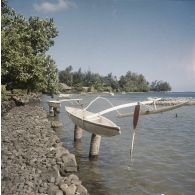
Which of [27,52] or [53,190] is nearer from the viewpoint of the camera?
[53,190]

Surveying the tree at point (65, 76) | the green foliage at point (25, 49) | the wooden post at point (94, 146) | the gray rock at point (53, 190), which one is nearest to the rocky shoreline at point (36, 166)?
the gray rock at point (53, 190)

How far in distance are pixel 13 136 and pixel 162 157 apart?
8.91 metres

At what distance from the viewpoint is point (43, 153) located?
49.6ft

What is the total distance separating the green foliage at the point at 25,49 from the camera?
100.0 ft

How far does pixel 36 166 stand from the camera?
510 inches

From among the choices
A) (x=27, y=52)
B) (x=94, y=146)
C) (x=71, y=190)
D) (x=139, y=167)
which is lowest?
(x=139, y=167)

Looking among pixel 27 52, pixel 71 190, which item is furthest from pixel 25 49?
pixel 71 190

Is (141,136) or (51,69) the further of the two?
(51,69)

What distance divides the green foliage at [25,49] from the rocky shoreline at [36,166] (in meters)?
11.9

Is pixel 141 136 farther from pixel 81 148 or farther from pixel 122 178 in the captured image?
pixel 122 178

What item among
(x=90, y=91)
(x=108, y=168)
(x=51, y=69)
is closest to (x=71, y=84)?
(x=90, y=91)

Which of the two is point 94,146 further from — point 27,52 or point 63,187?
point 27,52

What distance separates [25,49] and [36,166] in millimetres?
24705

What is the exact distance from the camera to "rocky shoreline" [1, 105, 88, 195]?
10188 millimetres
